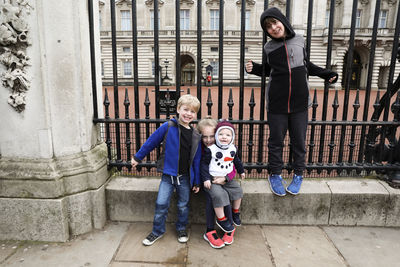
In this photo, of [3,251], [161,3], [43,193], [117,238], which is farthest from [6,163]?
[161,3]

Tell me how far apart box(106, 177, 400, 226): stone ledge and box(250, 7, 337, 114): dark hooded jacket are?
85cm

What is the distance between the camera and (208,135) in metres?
2.62

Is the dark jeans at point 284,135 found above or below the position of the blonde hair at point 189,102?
below

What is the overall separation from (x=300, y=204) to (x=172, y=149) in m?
1.40

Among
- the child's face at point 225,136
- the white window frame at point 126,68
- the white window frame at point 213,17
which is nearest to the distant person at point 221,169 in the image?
the child's face at point 225,136

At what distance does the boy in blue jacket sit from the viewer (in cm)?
259

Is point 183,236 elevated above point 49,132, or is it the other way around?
point 49,132

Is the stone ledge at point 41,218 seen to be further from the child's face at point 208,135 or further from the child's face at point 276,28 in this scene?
A: the child's face at point 276,28

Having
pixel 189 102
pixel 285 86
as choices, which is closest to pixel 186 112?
pixel 189 102

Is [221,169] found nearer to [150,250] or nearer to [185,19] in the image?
[150,250]

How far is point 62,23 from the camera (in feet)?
8.05

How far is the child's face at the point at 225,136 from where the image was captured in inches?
99.3

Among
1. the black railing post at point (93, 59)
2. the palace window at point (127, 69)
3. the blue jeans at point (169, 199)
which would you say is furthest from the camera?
the palace window at point (127, 69)

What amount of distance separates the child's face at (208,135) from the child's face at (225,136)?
0.10 meters
